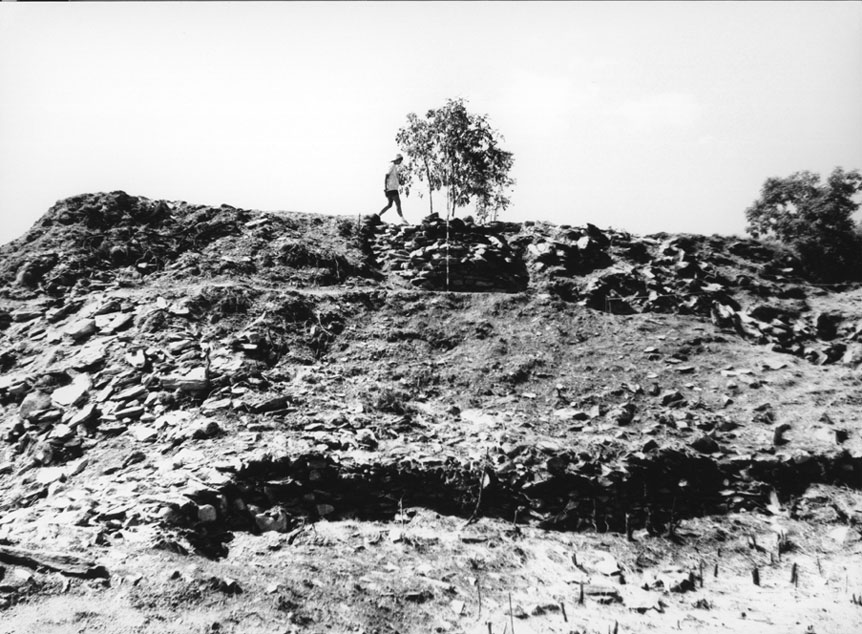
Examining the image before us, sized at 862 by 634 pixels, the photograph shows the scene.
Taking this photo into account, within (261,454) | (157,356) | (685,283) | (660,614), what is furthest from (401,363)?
(685,283)

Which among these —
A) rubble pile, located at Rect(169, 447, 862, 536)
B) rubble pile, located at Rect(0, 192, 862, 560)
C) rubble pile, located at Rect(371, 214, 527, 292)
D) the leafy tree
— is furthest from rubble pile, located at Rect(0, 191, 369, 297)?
the leafy tree

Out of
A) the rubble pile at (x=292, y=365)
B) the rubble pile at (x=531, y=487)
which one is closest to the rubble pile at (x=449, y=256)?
the rubble pile at (x=292, y=365)

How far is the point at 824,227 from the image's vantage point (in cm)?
1566

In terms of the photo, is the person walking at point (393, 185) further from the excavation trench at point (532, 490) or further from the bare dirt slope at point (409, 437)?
the excavation trench at point (532, 490)

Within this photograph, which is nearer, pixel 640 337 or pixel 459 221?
pixel 640 337

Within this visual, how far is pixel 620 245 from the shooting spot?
14.9m

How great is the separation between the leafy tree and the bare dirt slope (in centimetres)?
192

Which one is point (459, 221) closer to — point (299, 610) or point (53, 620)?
point (299, 610)

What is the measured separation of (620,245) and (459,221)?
454 cm

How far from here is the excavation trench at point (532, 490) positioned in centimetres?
680

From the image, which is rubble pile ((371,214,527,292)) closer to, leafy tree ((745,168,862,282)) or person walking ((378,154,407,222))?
person walking ((378,154,407,222))

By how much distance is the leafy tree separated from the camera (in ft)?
49.8

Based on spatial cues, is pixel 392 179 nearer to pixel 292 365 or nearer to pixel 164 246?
pixel 164 246

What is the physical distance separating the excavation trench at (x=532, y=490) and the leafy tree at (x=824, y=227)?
9434mm
